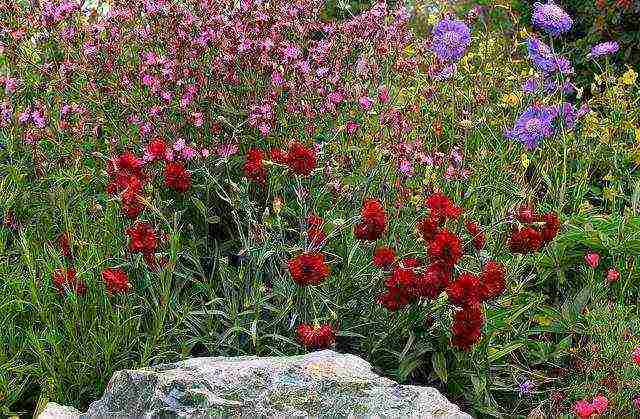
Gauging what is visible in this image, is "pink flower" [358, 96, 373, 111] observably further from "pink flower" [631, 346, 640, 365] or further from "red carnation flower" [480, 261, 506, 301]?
"pink flower" [631, 346, 640, 365]

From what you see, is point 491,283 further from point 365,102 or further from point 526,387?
point 365,102

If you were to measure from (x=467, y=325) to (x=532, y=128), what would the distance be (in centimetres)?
180

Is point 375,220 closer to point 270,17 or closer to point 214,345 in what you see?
point 214,345

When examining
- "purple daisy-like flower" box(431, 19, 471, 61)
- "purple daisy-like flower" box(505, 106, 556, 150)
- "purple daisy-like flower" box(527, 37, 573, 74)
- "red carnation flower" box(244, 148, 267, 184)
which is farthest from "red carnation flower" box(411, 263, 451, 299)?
"purple daisy-like flower" box(527, 37, 573, 74)

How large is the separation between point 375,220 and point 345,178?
1038mm

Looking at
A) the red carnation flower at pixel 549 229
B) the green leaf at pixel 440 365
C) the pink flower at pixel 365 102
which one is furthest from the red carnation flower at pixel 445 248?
the pink flower at pixel 365 102

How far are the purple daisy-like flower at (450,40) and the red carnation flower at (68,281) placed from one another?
2270 millimetres

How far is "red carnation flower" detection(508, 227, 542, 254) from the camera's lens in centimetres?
303

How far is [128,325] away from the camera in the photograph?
3.30 m

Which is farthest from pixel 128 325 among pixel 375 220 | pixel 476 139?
pixel 476 139

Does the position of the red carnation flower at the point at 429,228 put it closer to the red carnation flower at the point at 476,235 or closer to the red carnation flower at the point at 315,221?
the red carnation flower at the point at 476,235

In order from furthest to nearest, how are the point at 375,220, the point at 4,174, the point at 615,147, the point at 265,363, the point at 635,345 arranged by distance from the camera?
the point at 615,147 → the point at 4,174 → the point at 635,345 → the point at 375,220 → the point at 265,363

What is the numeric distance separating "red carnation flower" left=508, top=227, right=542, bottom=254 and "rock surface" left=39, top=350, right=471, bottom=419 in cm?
56

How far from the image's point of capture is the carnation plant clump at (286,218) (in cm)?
325
